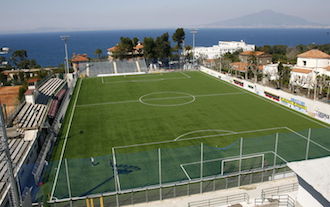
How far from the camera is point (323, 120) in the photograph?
2639cm

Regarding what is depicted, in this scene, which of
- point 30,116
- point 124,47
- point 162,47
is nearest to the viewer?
point 30,116

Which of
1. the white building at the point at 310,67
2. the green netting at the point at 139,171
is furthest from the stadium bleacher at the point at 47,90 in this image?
the white building at the point at 310,67

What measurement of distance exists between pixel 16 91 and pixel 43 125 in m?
23.7

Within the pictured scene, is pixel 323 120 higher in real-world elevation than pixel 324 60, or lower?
lower

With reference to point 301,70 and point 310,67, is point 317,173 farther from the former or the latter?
point 310,67

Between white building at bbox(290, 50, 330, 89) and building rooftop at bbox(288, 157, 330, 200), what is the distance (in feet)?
103

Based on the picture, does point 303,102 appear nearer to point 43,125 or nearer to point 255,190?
point 255,190

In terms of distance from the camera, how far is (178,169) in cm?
1755

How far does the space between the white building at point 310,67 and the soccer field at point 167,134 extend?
9818 mm

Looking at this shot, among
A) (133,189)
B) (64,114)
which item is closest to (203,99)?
(64,114)

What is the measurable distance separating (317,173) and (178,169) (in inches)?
331

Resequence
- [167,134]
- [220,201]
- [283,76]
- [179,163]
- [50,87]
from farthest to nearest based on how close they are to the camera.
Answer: [283,76] → [50,87] → [167,134] → [179,163] → [220,201]

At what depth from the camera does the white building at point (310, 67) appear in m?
41.2

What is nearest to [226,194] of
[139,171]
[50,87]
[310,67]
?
[139,171]
